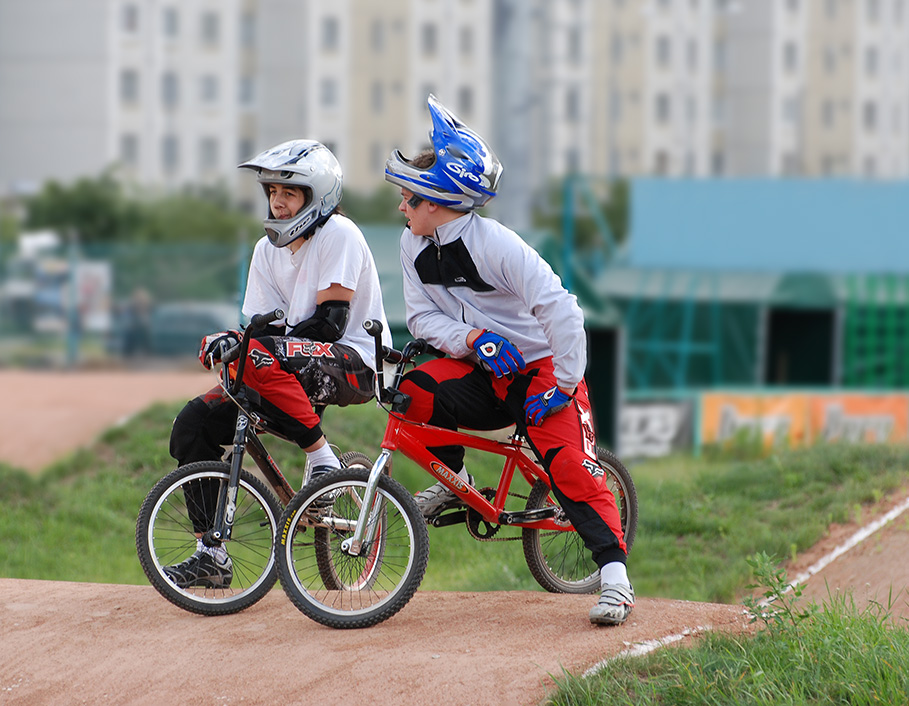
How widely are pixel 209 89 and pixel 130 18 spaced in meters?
4.57

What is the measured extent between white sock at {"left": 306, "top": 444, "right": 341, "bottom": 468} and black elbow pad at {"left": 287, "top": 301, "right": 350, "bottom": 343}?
45cm

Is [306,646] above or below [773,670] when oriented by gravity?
below

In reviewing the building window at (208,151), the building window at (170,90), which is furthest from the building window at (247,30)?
the building window at (208,151)

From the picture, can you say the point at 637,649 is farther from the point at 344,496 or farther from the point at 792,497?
the point at 792,497

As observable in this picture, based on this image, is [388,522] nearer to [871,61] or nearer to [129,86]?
[129,86]

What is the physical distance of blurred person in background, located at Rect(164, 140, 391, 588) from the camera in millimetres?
4875

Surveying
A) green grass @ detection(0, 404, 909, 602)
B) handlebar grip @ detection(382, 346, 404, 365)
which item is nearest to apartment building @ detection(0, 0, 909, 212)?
green grass @ detection(0, 404, 909, 602)

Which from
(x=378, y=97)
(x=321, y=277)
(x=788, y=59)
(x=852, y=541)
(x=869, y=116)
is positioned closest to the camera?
(x=321, y=277)

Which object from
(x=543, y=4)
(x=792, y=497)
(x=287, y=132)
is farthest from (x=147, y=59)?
(x=792, y=497)

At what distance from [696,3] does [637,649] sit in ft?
220

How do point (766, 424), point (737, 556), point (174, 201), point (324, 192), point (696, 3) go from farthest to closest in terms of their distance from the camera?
point (696, 3) → point (174, 201) → point (766, 424) → point (737, 556) → point (324, 192)

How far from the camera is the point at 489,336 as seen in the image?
15.2 feet

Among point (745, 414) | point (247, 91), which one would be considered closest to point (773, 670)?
point (745, 414)

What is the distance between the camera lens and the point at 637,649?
13.7 ft
